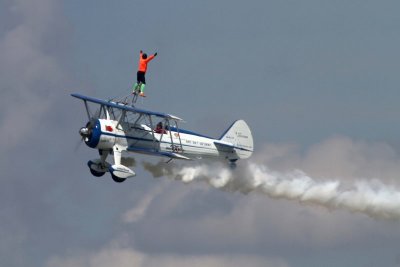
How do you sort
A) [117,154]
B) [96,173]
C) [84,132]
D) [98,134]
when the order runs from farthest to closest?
[96,173]
[117,154]
[84,132]
[98,134]

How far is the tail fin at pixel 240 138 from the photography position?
586ft

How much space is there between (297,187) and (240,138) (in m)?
3.93

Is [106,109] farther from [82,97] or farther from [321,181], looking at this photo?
[321,181]

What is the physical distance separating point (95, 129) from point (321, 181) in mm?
13747

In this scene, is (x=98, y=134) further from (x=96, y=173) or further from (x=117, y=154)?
(x=96, y=173)

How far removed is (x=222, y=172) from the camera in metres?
178

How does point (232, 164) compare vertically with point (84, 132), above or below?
above

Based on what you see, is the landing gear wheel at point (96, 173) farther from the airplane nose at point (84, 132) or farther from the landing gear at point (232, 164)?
the landing gear at point (232, 164)

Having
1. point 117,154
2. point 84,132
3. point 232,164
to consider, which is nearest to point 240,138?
point 232,164

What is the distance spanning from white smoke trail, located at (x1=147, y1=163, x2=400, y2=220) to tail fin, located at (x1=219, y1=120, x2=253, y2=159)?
793mm

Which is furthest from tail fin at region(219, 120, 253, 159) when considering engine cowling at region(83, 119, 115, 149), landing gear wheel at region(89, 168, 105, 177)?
engine cowling at region(83, 119, 115, 149)

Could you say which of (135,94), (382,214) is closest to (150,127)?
(135,94)

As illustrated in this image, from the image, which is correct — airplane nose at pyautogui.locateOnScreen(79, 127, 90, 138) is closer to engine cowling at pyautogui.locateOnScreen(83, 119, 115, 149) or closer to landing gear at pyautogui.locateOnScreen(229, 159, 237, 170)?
engine cowling at pyautogui.locateOnScreen(83, 119, 115, 149)

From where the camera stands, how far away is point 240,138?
17925 centimetres
